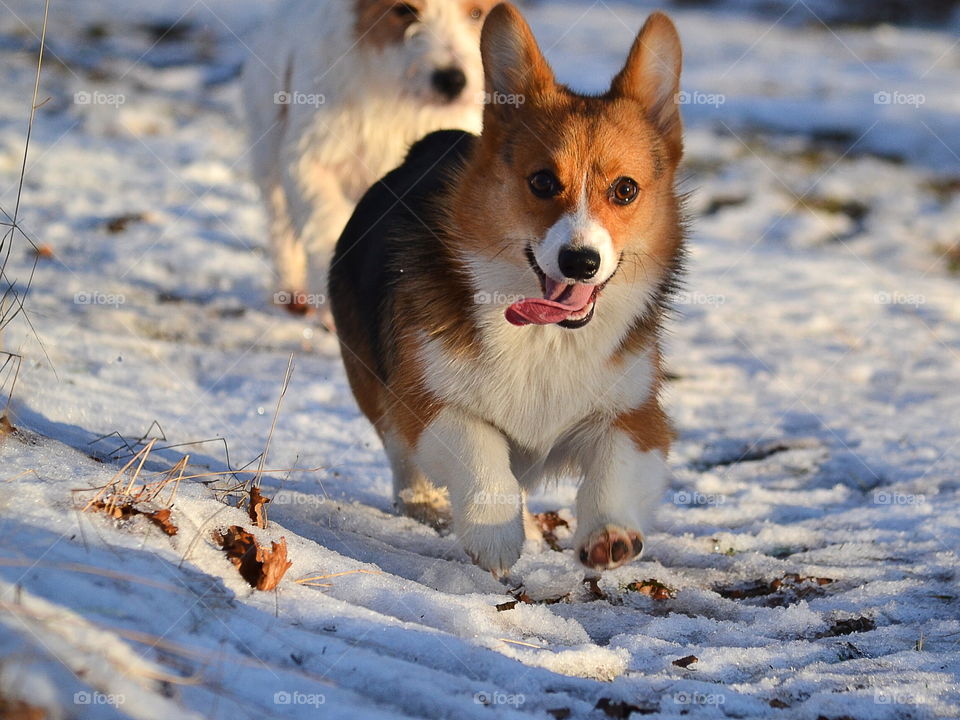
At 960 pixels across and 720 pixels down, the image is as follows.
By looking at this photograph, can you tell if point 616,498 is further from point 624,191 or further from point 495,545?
point 624,191

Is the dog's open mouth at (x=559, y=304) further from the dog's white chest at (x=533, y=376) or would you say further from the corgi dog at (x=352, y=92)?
the corgi dog at (x=352, y=92)

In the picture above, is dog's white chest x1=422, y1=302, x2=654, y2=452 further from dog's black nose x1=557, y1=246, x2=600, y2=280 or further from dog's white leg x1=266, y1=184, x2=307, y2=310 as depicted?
dog's white leg x1=266, y1=184, x2=307, y2=310

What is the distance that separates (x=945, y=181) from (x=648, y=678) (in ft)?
23.8

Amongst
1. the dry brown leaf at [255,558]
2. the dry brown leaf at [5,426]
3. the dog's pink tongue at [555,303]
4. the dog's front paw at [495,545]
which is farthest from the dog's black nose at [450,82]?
the dry brown leaf at [255,558]

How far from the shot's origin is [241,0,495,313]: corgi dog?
→ 5.19 m

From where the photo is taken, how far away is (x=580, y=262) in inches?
104

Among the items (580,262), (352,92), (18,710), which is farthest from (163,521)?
(352,92)

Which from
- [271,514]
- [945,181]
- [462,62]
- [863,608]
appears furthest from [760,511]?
[945,181]

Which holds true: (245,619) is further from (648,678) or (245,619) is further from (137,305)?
(137,305)

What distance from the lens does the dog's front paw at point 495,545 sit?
115 inches

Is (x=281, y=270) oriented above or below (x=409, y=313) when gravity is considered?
above

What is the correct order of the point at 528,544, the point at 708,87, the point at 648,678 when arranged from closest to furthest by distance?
the point at 648,678 → the point at 528,544 → the point at 708,87

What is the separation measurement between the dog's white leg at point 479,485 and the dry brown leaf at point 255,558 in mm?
597

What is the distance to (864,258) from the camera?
23.3 feet
